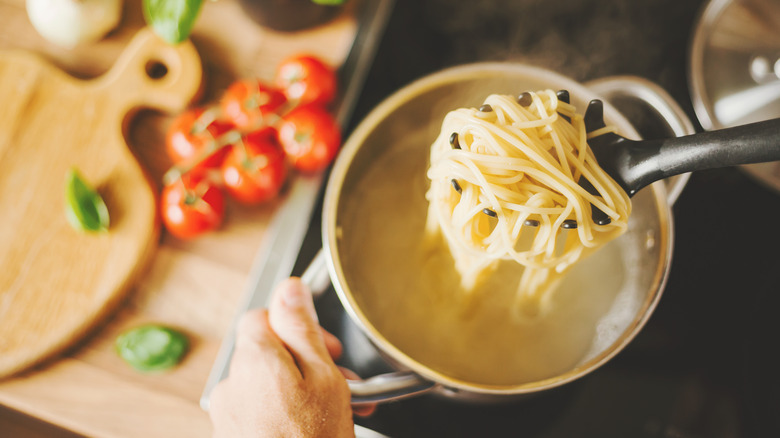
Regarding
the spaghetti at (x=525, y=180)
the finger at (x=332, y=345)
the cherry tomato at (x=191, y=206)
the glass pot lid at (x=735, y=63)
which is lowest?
the finger at (x=332, y=345)

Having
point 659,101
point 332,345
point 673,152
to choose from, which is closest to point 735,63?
point 659,101

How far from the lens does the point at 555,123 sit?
65 cm

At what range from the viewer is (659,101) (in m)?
0.86

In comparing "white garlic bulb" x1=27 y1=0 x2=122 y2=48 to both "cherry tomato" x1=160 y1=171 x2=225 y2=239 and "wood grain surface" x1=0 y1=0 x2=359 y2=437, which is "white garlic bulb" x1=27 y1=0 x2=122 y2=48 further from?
"cherry tomato" x1=160 y1=171 x2=225 y2=239

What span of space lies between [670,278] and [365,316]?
650 mm

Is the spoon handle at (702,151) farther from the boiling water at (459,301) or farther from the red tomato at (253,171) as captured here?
the red tomato at (253,171)

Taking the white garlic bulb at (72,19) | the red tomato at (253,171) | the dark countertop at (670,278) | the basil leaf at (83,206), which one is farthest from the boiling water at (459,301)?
the white garlic bulb at (72,19)

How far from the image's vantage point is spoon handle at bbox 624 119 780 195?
50 cm

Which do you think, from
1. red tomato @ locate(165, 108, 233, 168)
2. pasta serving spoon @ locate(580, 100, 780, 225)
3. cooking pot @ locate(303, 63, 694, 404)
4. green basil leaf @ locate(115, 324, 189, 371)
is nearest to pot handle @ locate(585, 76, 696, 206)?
cooking pot @ locate(303, 63, 694, 404)

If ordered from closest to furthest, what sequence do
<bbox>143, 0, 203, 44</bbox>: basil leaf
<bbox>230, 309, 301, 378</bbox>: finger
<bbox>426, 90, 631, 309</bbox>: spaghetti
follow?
1. <bbox>426, 90, 631, 309</bbox>: spaghetti
2. <bbox>230, 309, 301, 378</bbox>: finger
3. <bbox>143, 0, 203, 44</bbox>: basil leaf

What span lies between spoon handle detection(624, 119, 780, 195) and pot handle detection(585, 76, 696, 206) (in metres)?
0.25

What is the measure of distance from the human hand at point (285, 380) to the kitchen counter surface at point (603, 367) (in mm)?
75

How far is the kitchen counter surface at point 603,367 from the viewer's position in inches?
35.9

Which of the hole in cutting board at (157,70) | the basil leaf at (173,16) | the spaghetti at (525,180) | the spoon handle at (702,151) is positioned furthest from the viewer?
the hole in cutting board at (157,70)
